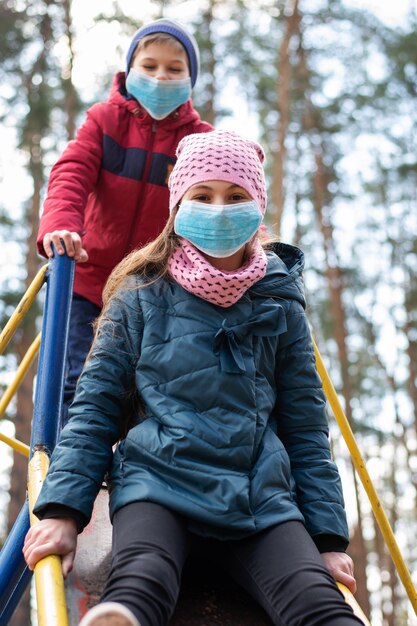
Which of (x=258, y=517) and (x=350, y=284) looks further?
(x=350, y=284)

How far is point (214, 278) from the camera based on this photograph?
2127 millimetres

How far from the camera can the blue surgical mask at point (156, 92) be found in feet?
10.6

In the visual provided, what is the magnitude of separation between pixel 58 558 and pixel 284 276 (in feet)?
3.49

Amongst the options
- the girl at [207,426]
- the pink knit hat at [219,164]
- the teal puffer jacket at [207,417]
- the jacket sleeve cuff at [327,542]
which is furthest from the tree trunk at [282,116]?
the jacket sleeve cuff at [327,542]

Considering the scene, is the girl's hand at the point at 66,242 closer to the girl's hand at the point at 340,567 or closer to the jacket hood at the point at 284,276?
the jacket hood at the point at 284,276

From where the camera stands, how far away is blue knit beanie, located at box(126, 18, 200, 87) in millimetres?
3260

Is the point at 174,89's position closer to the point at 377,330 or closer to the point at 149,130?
the point at 149,130

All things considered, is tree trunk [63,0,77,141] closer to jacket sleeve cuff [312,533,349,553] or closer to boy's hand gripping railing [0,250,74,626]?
boy's hand gripping railing [0,250,74,626]

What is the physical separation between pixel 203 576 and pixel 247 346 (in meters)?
0.63

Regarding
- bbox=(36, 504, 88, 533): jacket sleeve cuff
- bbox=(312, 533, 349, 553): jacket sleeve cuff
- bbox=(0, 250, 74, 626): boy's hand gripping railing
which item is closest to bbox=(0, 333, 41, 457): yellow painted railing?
bbox=(0, 250, 74, 626): boy's hand gripping railing

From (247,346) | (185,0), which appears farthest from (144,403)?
(185,0)

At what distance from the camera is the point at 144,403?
2.08 meters

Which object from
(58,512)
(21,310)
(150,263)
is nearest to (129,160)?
(21,310)

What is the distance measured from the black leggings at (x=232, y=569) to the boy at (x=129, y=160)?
1.47 metres
